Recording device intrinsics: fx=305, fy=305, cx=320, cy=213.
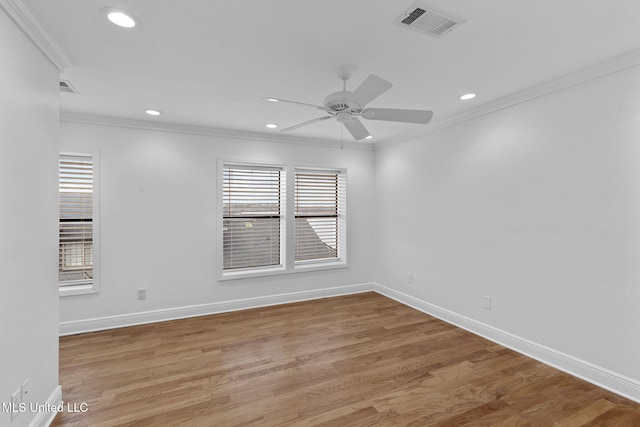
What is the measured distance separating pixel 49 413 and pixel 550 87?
4.51 metres

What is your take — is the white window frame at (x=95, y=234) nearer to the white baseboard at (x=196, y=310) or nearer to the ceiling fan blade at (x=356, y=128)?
the white baseboard at (x=196, y=310)

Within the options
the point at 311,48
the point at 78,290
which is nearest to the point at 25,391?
the point at 78,290

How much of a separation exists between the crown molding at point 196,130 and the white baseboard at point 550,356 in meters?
2.53

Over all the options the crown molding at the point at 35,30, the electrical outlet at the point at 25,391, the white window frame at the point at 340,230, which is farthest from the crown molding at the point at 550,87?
the electrical outlet at the point at 25,391

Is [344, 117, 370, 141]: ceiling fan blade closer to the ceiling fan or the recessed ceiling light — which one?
the ceiling fan

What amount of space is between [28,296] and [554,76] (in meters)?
4.09

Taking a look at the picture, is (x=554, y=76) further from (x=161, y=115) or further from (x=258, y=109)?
(x=161, y=115)

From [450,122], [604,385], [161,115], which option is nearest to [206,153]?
[161,115]

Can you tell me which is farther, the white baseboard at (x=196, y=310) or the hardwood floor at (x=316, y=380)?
the white baseboard at (x=196, y=310)

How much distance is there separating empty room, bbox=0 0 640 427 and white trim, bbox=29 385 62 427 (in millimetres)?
15

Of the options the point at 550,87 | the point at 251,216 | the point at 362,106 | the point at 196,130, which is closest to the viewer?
the point at 362,106

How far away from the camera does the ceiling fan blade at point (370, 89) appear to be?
1873mm

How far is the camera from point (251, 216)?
14.5 ft

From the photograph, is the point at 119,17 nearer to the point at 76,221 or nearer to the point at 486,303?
the point at 76,221
